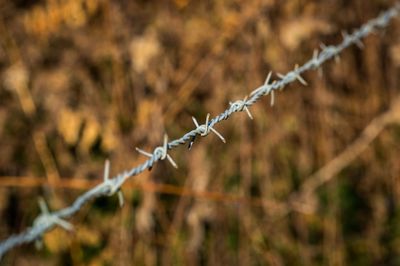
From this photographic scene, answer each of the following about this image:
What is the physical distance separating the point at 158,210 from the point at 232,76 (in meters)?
0.88

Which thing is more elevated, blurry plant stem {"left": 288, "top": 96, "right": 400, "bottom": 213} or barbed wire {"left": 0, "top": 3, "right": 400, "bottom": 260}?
blurry plant stem {"left": 288, "top": 96, "right": 400, "bottom": 213}

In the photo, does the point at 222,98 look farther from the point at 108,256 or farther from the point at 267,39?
the point at 108,256

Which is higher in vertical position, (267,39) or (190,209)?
(267,39)

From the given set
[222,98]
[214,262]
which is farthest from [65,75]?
[214,262]

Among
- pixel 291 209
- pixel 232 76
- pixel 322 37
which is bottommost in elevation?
pixel 291 209

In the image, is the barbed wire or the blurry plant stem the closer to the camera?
the barbed wire

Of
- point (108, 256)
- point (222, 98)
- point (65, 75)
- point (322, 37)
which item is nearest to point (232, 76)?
point (222, 98)

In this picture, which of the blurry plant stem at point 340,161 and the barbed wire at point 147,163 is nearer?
the barbed wire at point 147,163

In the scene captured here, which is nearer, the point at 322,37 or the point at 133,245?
the point at 133,245

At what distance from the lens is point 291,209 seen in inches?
122

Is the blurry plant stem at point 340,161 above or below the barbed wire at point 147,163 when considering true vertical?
above

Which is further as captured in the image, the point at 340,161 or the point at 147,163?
the point at 340,161

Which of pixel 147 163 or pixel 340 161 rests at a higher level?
pixel 340 161

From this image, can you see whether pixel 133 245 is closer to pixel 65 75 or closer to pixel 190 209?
pixel 190 209
